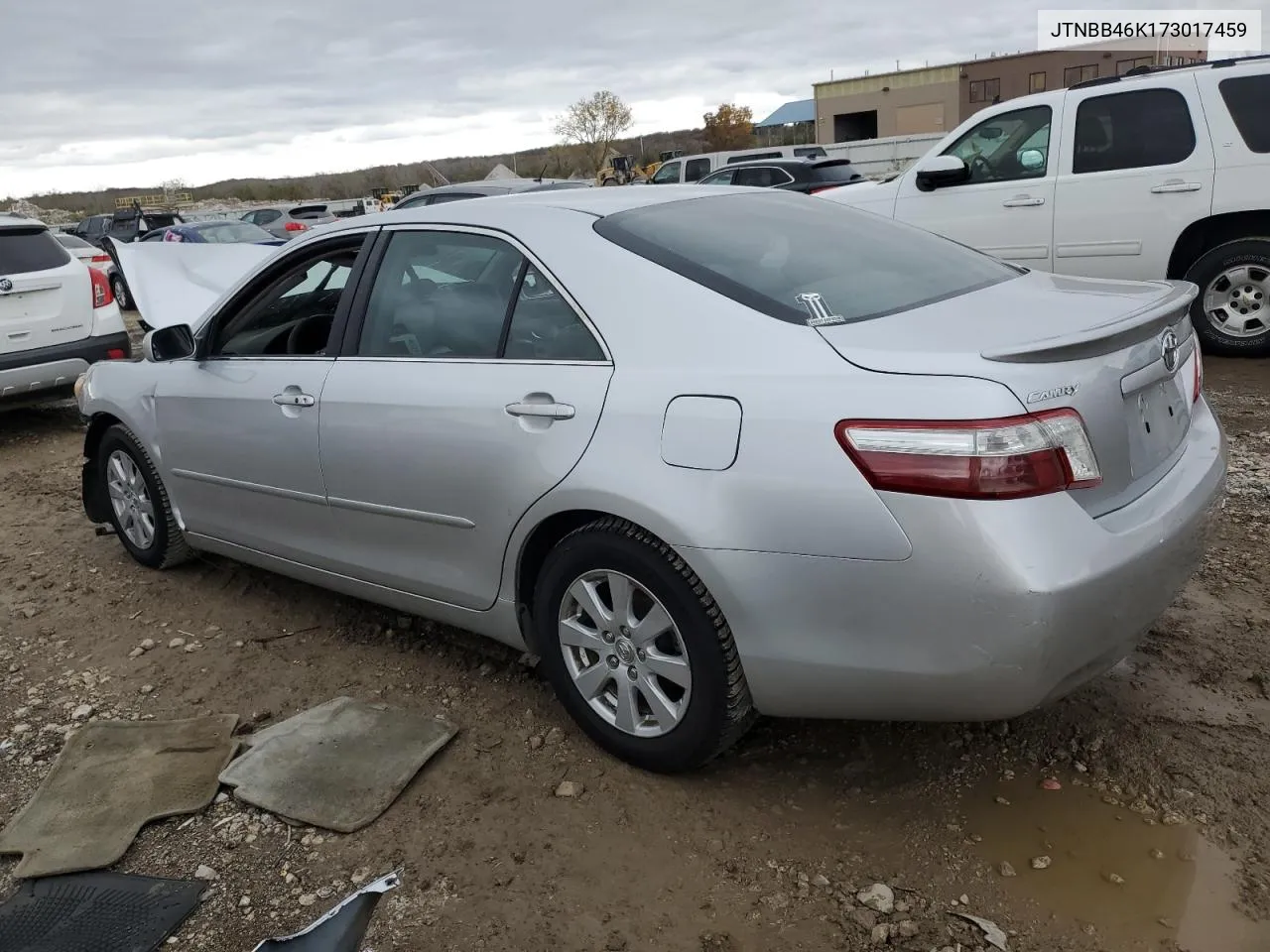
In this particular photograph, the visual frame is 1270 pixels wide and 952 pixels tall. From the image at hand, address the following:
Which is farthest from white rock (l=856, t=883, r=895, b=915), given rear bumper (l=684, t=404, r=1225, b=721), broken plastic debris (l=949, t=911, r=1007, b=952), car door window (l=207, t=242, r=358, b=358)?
car door window (l=207, t=242, r=358, b=358)

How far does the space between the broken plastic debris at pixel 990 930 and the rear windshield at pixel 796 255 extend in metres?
1.42

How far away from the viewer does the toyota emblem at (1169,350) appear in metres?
2.62

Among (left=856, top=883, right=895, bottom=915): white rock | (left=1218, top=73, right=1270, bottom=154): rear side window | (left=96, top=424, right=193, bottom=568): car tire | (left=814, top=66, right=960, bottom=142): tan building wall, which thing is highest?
(left=814, top=66, right=960, bottom=142): tan building wall

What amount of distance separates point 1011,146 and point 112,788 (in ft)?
23.0

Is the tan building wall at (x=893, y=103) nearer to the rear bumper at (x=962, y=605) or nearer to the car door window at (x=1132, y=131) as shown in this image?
the car door window at (x=1132, y=131)

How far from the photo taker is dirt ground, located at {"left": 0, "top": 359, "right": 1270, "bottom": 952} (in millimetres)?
2340

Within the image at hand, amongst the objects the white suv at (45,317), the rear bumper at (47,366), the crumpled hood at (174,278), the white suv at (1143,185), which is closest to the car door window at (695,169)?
the white suv at (1143,185)

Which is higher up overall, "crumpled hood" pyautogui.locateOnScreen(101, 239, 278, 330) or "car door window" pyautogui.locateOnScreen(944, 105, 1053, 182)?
"car door window" pyautogui.locateOnScreen(944, 105, 1053, 182)

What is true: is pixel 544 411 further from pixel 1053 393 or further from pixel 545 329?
pixel 1053 393

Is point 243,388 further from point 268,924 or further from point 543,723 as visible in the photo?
point 268,924

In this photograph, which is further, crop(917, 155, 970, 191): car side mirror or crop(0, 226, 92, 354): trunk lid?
crop(917, 155, 970, 191): car side mirror

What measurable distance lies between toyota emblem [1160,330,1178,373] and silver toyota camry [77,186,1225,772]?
0.02 metres

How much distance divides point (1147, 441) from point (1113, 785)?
0.91 metres

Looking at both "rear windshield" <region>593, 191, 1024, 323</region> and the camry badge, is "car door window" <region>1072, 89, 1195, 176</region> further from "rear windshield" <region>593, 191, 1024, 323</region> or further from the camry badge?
the camry badge
